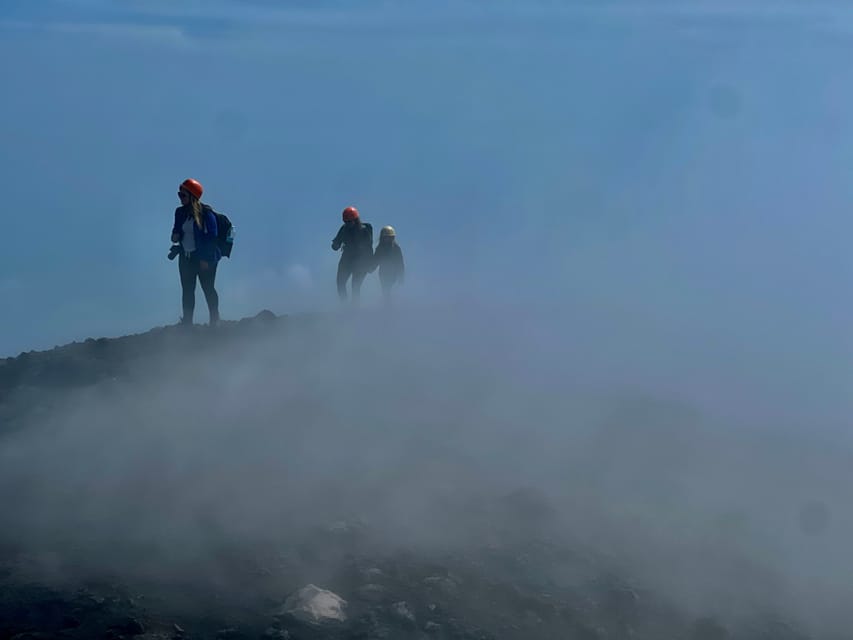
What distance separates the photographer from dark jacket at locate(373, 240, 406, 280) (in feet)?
72.7

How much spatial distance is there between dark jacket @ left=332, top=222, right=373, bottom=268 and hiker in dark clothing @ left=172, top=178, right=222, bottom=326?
3.86 m

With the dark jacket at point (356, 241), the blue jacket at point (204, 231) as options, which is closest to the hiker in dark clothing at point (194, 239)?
the blue jacket at point (204, 231)

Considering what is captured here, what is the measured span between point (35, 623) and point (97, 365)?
9.32 meters

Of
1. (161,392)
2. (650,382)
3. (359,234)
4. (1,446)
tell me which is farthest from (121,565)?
(650,382)

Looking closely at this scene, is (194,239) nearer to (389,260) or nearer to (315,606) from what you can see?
(389,260)

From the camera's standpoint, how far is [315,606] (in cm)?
959

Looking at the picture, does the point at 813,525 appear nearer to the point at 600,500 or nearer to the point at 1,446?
the point at 600,500

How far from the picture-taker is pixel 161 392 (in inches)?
660

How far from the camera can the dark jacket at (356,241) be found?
2128 centimetres

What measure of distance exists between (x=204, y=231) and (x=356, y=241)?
460 cm

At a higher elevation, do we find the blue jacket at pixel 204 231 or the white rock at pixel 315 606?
the blue jacket at pixel 204 231

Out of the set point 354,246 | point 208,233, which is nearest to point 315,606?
point 208,233

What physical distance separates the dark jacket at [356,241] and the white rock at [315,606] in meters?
12.2

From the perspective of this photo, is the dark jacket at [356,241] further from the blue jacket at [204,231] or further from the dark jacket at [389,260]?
the blue jacket at [204,231]
